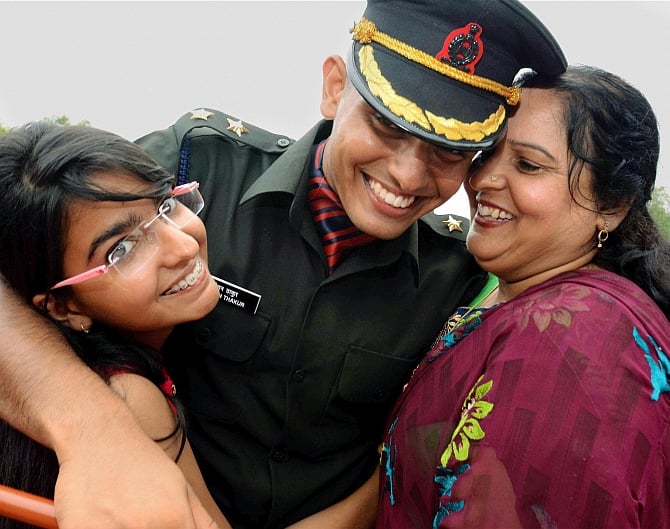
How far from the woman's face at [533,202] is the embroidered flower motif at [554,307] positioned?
0.48ft

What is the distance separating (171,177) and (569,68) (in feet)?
2.48

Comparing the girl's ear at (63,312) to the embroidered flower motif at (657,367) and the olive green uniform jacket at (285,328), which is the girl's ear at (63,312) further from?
the embroidered flower motif at (657,367)

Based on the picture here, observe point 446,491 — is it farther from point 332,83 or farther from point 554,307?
point 332,83

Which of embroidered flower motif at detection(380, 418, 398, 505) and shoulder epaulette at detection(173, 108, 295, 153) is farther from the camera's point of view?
shoulder epaulette at detection(173, 108, 295, 153)

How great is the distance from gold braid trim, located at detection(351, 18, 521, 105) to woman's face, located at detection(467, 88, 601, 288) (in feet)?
0.12

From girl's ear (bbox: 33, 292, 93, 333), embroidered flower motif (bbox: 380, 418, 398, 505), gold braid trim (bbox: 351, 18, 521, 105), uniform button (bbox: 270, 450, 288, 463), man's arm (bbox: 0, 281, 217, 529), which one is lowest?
uniform button (bbox: 270, 450, 288, 463)

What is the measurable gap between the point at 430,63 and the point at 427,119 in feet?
0.35

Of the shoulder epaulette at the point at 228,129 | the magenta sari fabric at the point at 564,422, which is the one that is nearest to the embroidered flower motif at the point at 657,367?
the magenta sari fabric at the point at 564,422

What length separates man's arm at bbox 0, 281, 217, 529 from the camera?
2.85 ft

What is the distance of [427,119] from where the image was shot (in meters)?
1.10

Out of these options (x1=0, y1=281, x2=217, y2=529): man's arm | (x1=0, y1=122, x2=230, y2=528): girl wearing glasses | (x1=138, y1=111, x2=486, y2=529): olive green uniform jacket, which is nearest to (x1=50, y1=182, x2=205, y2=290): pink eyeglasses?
(x1=0, y1=122, x2=230, y2=528): girl wearing glasses

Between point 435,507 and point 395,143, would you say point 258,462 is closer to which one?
point 435,507

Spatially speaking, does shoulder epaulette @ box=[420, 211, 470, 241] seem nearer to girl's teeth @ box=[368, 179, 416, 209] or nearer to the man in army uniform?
the man in army uniform

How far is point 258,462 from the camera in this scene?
148 centimetres
